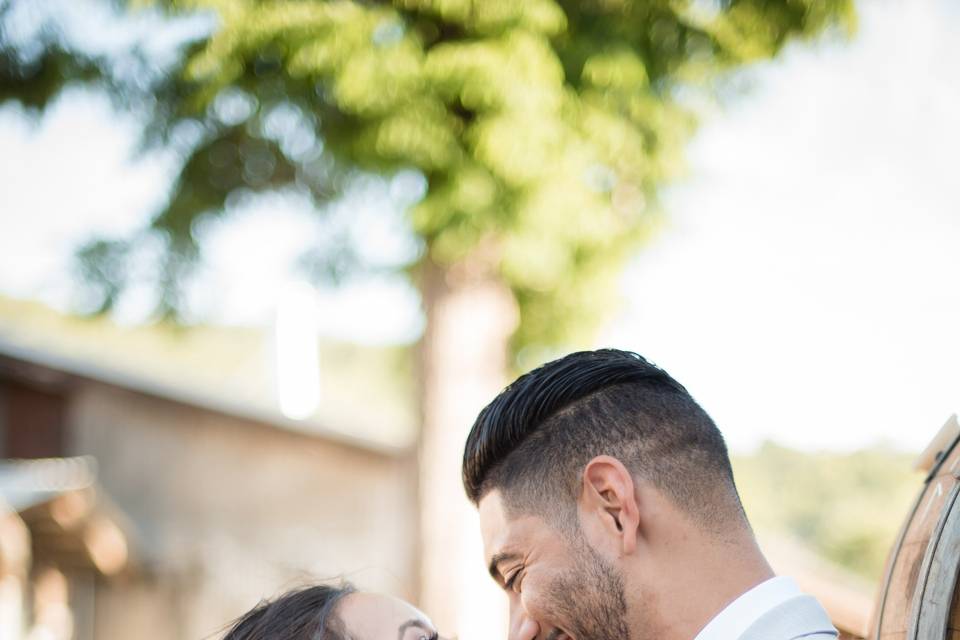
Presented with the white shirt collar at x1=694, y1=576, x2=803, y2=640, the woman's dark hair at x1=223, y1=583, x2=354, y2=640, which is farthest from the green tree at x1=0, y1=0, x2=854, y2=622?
the white shirt collar at x1=694, y1=576, x2=803, y2=640

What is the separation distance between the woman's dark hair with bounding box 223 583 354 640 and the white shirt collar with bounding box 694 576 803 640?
0.73 m

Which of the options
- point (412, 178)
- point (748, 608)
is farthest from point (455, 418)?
point (748, 608)

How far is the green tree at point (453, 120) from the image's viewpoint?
5.70 m

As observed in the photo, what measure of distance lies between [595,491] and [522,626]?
0.27 m

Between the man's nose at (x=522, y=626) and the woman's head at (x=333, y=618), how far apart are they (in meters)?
0.19

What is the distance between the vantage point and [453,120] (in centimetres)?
601

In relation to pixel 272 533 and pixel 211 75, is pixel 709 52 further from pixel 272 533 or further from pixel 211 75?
pixel 272 533

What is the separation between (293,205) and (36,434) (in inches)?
398

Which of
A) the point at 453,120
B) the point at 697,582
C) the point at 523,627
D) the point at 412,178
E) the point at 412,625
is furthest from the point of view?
the point at 412,178

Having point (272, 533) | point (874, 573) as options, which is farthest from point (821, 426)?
point (272, 533)

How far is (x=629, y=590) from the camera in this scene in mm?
1882

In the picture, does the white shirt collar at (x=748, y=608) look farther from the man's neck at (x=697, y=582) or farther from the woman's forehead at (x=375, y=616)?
the woman's forehead at (x=375, y=616)

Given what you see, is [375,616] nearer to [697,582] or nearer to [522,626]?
[522,626]

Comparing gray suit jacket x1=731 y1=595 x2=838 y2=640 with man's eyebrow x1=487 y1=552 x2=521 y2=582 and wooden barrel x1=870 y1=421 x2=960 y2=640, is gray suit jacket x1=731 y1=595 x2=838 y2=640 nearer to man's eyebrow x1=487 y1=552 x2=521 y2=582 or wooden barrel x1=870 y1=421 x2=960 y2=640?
wooden barrel x1=870 y1=421 x2=960 y2=640
